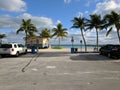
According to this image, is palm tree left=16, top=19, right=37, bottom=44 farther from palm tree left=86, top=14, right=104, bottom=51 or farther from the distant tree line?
palm tree left=86, top=14, right=104, bottom=51

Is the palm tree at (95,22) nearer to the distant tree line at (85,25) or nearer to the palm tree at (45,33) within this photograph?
the distant tree line at (85,25)

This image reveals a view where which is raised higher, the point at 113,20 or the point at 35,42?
the point at 113,20

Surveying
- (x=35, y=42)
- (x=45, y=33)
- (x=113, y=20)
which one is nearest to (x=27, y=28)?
(x=35, y=42)

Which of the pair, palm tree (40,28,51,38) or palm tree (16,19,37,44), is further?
palm tree (40,28,51,38)

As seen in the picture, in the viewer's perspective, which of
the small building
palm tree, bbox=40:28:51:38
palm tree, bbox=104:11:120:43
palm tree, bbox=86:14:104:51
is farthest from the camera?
palm tree, bbox=40:28:51:38

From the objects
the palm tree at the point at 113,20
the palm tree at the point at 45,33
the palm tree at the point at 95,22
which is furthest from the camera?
the palm tree at the point at 45,33

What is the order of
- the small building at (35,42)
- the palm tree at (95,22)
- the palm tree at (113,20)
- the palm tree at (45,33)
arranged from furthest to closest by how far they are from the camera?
1. the palm tree at (45,33)
2. the small building at (35,42)
3. the palm tree at (95,22)
4. the palm tree at (113,20)

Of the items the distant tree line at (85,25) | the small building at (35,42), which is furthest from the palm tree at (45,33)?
the small building at (35,42)

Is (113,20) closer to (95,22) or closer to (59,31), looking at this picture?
(95,22)

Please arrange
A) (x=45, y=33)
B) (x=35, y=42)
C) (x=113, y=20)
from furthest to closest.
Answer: (x=45, y=33) < (x=35, y=42) < (x=113, y=20)

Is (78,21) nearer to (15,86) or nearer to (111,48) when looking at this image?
(111,48)

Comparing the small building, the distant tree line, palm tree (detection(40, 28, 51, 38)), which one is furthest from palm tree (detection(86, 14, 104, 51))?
palm tree (detection(40, 28, 51, 38))

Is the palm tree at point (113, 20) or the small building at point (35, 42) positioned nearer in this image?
the palm tree at point (113, 20)

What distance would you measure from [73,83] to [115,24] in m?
31.3
